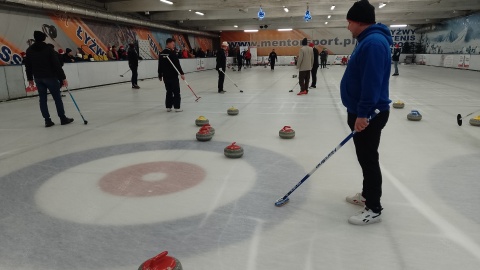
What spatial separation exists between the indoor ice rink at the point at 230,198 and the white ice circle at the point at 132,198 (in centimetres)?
1

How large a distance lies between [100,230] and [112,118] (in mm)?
5291

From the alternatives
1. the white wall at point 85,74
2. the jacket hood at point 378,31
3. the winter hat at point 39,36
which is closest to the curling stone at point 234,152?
the jacket hood at point 378,31

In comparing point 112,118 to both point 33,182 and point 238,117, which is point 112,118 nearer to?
point 238,117

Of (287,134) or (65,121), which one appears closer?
(287,134)

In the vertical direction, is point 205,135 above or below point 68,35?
below

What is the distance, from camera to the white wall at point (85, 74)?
10.8 metres

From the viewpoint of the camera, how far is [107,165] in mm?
4301

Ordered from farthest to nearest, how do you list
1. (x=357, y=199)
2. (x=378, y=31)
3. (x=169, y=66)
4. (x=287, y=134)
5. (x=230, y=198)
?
(x=169, y=66) → (x=287, y=134) → (x=230, y=198) → (x=357, y=199) → (x=378, y=31)

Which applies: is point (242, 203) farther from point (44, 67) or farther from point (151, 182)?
point (44, 67)

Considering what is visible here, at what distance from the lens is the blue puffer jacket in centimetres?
236

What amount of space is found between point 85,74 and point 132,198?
42.8 ft

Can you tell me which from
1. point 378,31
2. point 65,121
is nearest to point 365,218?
point 378,31

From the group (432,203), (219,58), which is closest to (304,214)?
(432,203)

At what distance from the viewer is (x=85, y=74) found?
14500 millimetres
